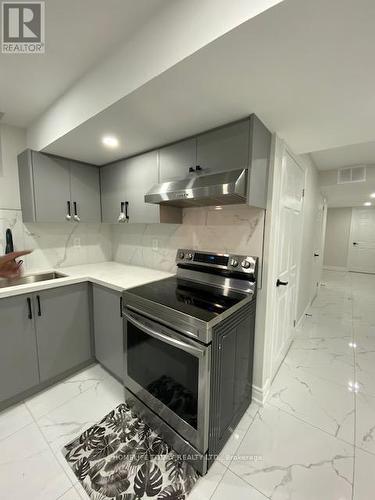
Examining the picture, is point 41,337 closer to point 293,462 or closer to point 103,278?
point 103,278

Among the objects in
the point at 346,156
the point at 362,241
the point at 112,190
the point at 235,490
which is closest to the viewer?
the point at 235,490

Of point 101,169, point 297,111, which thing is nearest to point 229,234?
point 297,111

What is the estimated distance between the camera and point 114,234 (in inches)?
113

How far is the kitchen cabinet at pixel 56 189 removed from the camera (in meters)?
1.99

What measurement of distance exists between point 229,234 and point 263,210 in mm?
336

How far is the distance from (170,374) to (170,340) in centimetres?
28

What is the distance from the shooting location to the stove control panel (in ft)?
5.29

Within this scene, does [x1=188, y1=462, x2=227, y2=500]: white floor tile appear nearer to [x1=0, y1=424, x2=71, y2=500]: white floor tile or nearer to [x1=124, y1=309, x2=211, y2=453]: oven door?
[x1=124, y1=309, x2=211, y2=453]: oven door

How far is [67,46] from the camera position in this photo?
117cm

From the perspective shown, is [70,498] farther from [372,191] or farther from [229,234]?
[372,191]

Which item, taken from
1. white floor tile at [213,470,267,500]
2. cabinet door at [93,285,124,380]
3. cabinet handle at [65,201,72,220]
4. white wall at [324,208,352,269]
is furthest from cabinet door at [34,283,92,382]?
white wall at [324,208,352,269]

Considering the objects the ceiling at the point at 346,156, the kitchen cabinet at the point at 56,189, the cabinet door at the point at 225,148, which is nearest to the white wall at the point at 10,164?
the kitchen cabinet at the point at 56,189

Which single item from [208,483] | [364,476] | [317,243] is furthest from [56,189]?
[317,243]

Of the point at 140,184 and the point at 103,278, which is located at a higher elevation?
the point at 140,184
